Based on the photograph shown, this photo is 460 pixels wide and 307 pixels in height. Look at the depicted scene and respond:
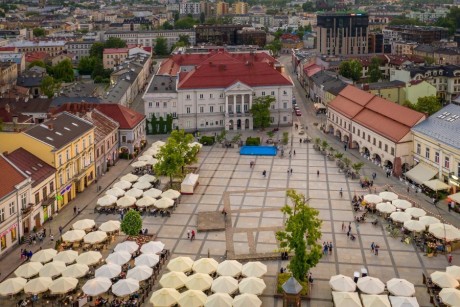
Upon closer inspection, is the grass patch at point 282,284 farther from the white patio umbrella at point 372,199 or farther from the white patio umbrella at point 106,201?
the white patio umbrella at point 106,201

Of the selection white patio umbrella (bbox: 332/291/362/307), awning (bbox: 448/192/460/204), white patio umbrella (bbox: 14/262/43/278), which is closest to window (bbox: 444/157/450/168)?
awning (bbox: 448/192/460/204)

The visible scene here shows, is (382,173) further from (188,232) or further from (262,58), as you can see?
(262,58)

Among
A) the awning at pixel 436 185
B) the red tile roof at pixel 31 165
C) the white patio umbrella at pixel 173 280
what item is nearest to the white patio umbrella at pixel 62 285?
the white patio umbrella at pixel 173 280

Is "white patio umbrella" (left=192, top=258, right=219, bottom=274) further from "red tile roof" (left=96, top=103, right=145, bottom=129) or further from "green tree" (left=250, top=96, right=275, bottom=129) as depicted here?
"green tree" (left=250, top=96, right=275, bottom=129)

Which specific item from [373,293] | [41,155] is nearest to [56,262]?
[41,155]

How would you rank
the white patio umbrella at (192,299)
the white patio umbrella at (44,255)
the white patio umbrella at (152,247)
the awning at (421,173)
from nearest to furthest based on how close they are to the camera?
the white patio umbrella at (192,299) → the white patio umbrella at (44,255) → the white patio umbrella at (152,247) → the awning at (421,173)
